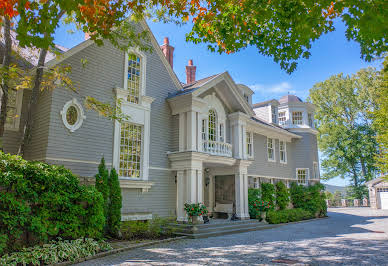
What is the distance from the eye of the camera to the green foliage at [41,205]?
24.3ft

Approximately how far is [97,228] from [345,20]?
8396 mm

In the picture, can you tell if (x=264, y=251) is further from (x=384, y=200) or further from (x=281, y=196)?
(x=384, y=200)

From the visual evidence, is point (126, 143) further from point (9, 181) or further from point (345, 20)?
point (345, 20)

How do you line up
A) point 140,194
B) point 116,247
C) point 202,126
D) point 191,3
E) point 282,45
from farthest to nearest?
point 202,126
point 140,194
point 116,247
point 191,3
point 282,45

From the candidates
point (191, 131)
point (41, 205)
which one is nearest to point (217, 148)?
point (191, 131)

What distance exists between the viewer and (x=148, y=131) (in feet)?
45.6

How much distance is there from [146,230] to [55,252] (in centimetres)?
431

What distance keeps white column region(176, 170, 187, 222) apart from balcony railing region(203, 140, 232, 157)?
1887mm

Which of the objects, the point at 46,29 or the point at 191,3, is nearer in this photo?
the point at 46,29

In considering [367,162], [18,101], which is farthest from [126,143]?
[367,162]

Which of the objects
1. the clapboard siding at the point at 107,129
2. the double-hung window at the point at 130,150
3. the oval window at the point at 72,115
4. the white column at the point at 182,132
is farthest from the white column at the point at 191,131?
the oval window at the point at 72,115

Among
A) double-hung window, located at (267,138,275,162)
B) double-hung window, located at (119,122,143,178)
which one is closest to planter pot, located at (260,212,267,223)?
double-hung window, located at (267,138,275,162)

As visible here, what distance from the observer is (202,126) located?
16047 millimetres

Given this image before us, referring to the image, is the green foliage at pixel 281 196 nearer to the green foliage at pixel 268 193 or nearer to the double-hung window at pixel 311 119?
the green foliage at pixel 268 193
